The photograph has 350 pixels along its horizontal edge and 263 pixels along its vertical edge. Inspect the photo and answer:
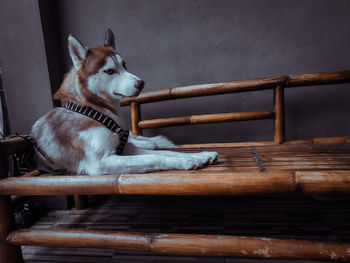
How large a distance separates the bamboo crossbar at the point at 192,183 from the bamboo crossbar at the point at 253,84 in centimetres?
66

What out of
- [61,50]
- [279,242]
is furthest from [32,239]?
Result: [61,50]

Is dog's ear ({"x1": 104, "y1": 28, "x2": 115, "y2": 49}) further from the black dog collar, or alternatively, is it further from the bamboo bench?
the bamboo bench

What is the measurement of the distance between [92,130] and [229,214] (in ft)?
2.75

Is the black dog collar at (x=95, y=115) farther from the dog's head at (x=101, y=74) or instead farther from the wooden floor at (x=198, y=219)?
the wooden floor at (x=198, y=219)

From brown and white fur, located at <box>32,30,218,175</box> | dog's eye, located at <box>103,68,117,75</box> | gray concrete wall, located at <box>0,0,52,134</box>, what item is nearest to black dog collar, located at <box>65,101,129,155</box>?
brown and white fur, located at <box>32,30,218,175</box>

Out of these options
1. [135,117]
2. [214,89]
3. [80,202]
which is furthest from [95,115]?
[80,202]

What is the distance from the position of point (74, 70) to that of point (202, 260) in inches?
35.2

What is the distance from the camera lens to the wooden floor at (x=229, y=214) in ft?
2.76

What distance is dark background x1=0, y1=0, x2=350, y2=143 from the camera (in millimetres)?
1216

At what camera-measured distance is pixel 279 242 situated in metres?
0.63

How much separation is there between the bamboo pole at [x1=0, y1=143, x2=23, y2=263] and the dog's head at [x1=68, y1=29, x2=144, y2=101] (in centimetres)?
39

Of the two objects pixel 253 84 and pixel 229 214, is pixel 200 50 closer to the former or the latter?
pixel 253 84

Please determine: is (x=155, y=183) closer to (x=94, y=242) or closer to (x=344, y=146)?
(x=94, y=242)

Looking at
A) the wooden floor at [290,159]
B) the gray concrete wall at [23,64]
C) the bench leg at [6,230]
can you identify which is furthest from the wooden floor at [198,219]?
the gray concrete wall at [23,64]
